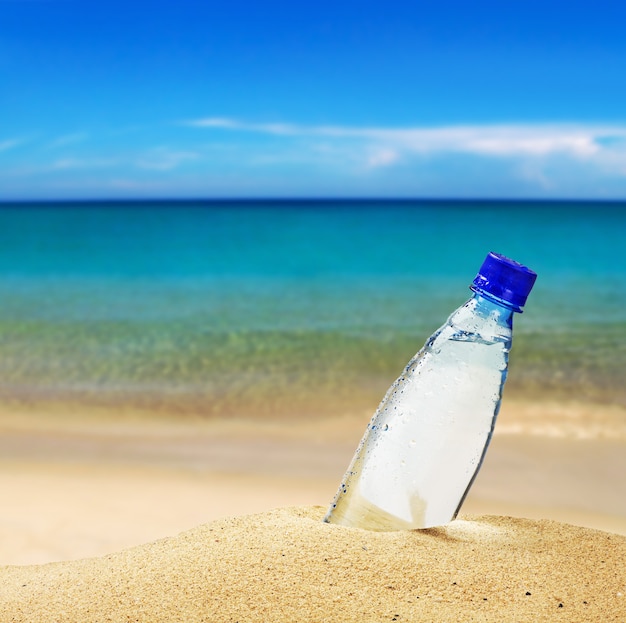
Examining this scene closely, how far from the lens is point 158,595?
1025 millimetres

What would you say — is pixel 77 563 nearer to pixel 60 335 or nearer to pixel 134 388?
pixel 134 388

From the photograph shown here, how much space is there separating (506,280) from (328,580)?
1.63 feet

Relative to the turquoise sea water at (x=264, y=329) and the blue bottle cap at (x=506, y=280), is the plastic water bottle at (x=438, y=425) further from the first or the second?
the turquoise sea water at (x=264, y=329)

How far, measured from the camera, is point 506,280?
1115 millimetres

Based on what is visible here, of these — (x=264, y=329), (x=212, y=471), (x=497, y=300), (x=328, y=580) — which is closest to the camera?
(x=328, y=580)

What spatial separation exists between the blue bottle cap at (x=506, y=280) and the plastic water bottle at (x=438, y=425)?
3cm

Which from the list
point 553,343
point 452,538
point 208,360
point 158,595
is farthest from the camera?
point 553,343

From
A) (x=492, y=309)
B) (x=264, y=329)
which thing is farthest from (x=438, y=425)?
(x=264, y=329)

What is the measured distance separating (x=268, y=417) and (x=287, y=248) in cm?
1874

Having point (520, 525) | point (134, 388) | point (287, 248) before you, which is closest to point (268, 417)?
point (134, 388)

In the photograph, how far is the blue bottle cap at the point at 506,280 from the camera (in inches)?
43.5

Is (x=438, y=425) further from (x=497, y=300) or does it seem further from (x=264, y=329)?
(x=264, y=329)

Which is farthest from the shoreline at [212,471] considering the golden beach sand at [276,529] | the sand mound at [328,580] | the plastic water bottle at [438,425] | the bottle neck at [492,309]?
the bottle neck at [492,309]

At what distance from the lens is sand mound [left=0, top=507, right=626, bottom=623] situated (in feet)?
3.25
